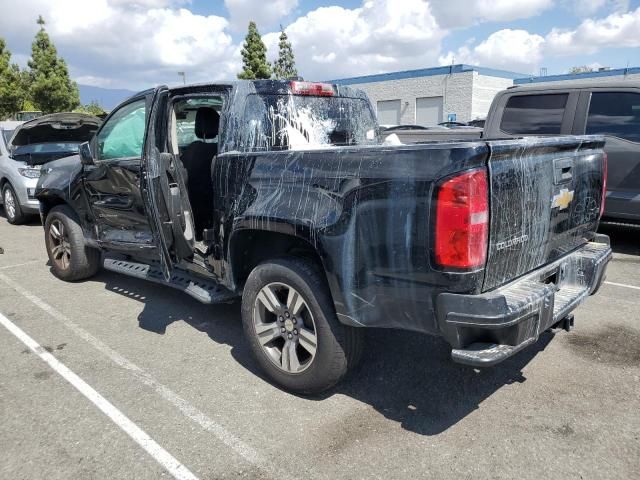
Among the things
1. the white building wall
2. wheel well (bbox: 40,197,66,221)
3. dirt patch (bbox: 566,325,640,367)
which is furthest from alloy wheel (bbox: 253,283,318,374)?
the white building wall

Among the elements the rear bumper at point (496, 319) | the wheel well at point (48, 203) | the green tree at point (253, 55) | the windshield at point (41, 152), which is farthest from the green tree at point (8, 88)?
the rear bumper at point (496, 319)

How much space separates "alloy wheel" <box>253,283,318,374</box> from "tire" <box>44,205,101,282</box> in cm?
302

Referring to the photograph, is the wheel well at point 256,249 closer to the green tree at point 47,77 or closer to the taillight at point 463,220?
the taillight at point 463,220

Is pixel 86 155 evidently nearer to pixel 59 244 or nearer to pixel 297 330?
pixel 59 244

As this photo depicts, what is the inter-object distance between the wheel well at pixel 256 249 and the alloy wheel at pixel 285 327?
0.27 m

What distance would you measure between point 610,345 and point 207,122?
355 centimetres

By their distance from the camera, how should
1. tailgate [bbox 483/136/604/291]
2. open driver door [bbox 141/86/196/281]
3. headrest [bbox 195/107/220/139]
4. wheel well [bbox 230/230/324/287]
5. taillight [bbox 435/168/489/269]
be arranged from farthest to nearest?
1. headrest [bbox 195/107/220/139]
2. open driver door [bbox 141/86/196/281]
3. wheel well [bbox 230/230/324/287]
4. tailgate [bbox 483/136/604/291]
5. taillight [bbox 435/168/489/269]

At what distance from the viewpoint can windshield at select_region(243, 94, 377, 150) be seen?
149 inches

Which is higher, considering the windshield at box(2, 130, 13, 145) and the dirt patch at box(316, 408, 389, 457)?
the windshield at box(2, 130, 13, 145)

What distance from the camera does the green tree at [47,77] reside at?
2705cm

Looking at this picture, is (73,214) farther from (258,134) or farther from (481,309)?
(481,309)

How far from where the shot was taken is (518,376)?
3.62 m

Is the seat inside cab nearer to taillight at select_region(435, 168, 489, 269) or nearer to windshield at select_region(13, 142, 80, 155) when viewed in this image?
taillight at select_region(435, 168, 489, 269)

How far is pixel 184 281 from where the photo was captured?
14.5ft
